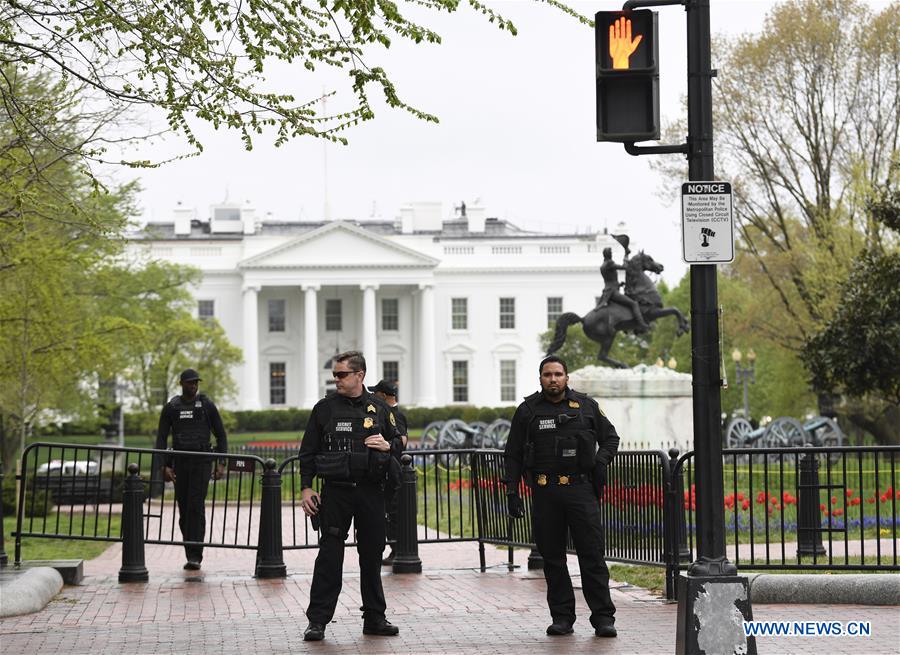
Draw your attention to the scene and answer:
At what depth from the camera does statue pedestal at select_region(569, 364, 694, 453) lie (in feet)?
78.4

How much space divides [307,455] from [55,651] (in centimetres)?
200

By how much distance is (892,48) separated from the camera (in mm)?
37906

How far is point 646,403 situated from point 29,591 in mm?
14719

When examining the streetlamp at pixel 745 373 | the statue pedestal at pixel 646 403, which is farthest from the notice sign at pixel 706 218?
the streetlamp at pixel 745 373

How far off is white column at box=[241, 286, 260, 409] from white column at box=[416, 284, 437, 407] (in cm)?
999

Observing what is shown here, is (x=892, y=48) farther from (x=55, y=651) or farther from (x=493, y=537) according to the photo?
(x=55, y=651)

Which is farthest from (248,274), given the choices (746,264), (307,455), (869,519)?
(307,455)

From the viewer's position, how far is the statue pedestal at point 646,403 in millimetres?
23891

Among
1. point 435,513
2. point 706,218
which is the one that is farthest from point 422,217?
point 706,218

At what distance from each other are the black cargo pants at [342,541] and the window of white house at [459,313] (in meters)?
80.8

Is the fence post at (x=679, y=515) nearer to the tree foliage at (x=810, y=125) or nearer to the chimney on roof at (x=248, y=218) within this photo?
the tree foliage at (x=810, y=125)

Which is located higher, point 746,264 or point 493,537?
point 746,264

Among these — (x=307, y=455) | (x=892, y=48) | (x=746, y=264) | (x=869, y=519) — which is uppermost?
(x=892, y=48)

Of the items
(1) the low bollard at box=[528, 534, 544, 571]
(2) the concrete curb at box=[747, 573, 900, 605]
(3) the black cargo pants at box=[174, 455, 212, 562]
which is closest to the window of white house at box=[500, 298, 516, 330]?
(3) the black cargo pants at box=[174, 455, 212, 562]
